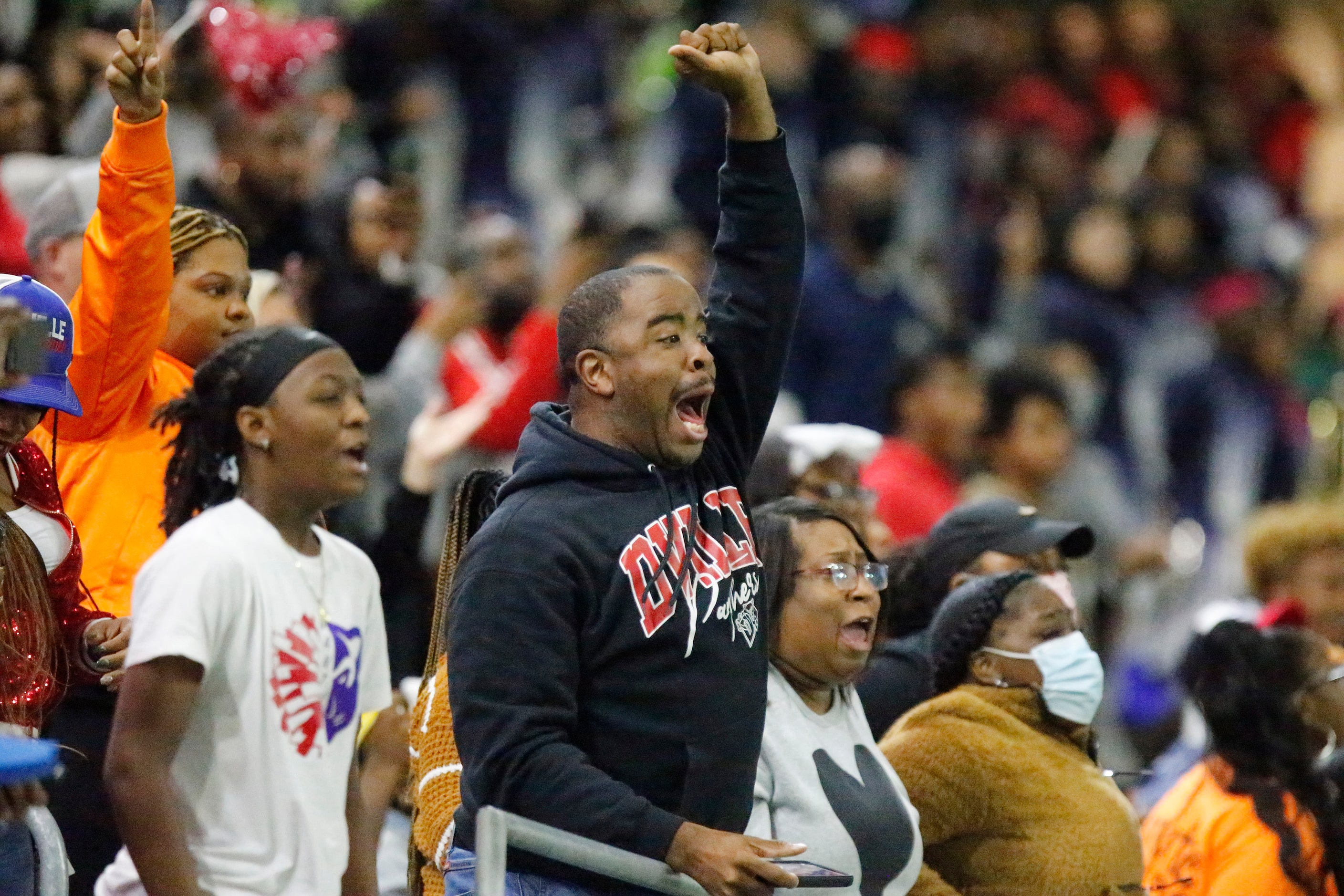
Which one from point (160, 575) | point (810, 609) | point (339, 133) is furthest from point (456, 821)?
point (339, 133)

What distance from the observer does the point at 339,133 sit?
9078mm

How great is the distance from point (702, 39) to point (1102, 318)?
6.62 metres

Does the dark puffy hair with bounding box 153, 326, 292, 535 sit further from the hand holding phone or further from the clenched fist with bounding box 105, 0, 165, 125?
the hand holding phone

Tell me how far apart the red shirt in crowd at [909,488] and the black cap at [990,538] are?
63.9 inches

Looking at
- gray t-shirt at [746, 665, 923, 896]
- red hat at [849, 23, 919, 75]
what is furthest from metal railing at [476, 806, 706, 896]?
red hat at [849, 23, 919, 75]

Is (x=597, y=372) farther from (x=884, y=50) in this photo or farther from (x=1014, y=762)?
(x=884, y=50)

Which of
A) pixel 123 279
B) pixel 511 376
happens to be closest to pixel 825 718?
pixel 123 279

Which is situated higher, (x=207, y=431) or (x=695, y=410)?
(x=695, y=410)

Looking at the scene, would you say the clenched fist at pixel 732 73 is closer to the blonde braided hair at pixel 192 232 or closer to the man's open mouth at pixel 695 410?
A: the man's open mouth at pixel 695 410

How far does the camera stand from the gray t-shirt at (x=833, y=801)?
3789mm

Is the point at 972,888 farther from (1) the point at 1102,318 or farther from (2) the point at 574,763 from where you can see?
(1) the point at 1102,318

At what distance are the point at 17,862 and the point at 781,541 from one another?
5.34ft

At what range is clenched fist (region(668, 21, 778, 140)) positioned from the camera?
11.6 ft

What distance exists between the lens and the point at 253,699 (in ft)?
10.4
